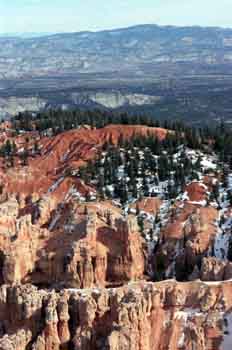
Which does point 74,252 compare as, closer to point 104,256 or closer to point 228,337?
point 104,256

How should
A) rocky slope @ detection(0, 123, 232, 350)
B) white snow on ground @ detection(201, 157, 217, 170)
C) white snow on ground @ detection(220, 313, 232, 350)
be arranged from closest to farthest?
white snow on ground @ detection(220, 313, 232, 350)
rocky slope @ detection(0, 123, 232, 350)
white snow on ground @ detection(201, 157, 217, 170)

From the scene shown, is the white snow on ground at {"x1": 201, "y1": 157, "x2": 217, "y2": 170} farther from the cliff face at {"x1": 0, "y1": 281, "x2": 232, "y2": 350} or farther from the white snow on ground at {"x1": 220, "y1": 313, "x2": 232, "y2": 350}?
the white snow on ground at {"x1": 220, "y1": 313, "x2": 232, "y2": 350}

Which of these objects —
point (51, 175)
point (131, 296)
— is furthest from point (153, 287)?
point (51, 175)

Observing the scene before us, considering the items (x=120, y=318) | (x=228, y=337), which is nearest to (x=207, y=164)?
(x=228, y=337)

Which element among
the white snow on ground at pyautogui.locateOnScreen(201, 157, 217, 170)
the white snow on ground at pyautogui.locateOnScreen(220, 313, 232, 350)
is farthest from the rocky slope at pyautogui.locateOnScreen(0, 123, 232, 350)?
the white snow on ground at pyautogui.locateOnScreen(201, 157, 217, 170)

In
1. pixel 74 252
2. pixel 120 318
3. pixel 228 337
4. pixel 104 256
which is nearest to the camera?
pixel 120 318

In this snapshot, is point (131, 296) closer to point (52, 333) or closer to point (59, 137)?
point (52, 333)

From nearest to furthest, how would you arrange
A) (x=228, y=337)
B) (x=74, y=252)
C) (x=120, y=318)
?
(x=120, y=318)
(x=228, y=337)
(x=74, y=252)

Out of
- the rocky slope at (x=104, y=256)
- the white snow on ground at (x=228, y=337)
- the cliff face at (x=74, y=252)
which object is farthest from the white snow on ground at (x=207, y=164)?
the white snow on ground at (x=228, y=337)

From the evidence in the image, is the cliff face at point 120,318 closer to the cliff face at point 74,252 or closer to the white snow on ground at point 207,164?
the cliff face at point 74,252
